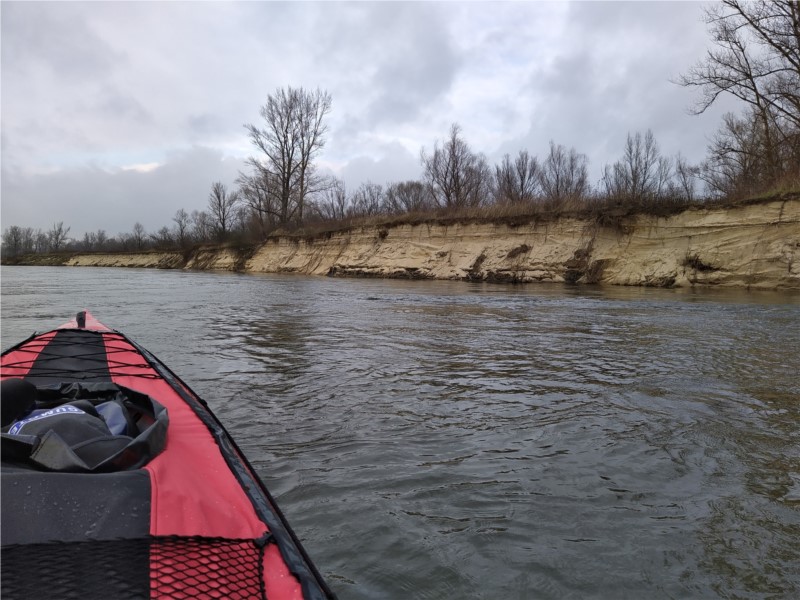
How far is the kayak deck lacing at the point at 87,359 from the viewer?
2988 mm

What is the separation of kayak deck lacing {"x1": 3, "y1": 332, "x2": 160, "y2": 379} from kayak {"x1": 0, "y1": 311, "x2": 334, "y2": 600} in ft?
3.61

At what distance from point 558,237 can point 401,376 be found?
17541mm

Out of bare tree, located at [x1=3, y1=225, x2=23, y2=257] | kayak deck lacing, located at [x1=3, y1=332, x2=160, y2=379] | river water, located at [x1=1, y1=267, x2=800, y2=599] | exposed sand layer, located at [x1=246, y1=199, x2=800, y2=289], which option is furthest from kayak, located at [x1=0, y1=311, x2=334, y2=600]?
bare tree, located at [x1=3, y1=225, x2=23, y2=257]

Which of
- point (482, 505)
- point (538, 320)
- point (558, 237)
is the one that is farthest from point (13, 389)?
point (558, 237)

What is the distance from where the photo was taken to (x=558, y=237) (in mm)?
20562

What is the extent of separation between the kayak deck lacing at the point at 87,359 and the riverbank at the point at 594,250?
17.8 metres

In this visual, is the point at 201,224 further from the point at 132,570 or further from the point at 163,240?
the point at 132,570

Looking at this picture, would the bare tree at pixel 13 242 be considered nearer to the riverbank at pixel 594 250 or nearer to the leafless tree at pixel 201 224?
the leafless tree at pixel 201 224

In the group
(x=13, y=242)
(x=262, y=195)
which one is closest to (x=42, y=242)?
(x=13, y=242)

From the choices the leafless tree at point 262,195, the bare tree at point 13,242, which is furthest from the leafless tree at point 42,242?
the leafless tree at point 262,195

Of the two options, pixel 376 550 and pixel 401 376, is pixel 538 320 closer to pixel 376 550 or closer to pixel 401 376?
pixel 401 376

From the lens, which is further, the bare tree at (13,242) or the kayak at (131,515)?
the bare tree at (13,242)

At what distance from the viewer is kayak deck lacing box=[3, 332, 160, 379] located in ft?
9.80

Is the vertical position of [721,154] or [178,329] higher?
[721,154]
